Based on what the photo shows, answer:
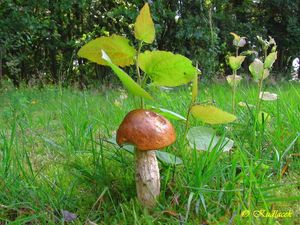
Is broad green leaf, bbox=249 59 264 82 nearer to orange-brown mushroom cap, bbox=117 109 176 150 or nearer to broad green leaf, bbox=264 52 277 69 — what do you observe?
broad green leaf, bbox=264 52 277 69

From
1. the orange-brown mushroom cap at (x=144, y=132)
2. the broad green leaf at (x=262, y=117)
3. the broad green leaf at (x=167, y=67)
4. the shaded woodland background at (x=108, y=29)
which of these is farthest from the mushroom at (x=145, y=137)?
the shaded woodland background at (x=108, y=29)

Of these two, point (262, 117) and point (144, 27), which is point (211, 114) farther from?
point (262, 117)

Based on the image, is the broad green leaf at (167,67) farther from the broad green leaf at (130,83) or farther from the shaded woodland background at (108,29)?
the shaded woodland background at (108,29)

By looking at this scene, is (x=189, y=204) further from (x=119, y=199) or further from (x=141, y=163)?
(x=119, y=199)

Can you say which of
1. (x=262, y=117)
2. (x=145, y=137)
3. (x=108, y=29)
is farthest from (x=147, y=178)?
(x=108, y=29)

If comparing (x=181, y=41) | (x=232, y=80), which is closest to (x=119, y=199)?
(x=232, y=80)

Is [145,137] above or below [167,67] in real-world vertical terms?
below

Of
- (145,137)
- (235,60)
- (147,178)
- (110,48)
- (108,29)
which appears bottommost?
(108,29)
